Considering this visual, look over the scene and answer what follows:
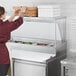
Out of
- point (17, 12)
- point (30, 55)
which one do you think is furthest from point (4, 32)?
point (30, 55)

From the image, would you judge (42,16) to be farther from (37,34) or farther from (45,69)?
(45,69)

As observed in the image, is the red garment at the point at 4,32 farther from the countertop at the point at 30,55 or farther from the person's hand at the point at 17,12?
the countertop at the point at 30,55

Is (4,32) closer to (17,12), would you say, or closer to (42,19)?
(17,12)

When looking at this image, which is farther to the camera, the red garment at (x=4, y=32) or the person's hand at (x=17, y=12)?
Result: the person's hand at (x=17, y=12)

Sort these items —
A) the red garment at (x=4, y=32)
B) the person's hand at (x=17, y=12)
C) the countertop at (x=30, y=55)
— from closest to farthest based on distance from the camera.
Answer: the red garment at (x=4, y=32) < the person's hand at (x=17, y=12) < the countertop at (x=30, y=55)

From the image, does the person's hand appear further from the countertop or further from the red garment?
the countertop

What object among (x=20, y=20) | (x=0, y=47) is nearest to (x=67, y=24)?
(x=20, y=20)

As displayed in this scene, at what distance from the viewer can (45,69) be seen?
251 cm

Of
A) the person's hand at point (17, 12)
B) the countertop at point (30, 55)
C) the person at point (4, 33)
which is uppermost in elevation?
the person's hand at point (17, 12)

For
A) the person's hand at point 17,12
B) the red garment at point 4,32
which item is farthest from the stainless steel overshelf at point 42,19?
the red garment at point 4,32

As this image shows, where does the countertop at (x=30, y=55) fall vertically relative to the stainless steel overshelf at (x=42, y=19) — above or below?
below

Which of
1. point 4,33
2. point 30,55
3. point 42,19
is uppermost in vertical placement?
point 42,19

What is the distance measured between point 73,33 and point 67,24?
13 cm

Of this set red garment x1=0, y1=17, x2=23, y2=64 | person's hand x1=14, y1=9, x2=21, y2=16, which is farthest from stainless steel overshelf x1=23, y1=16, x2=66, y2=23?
red garment x1=0, y1=17, x2=23, y2=64
